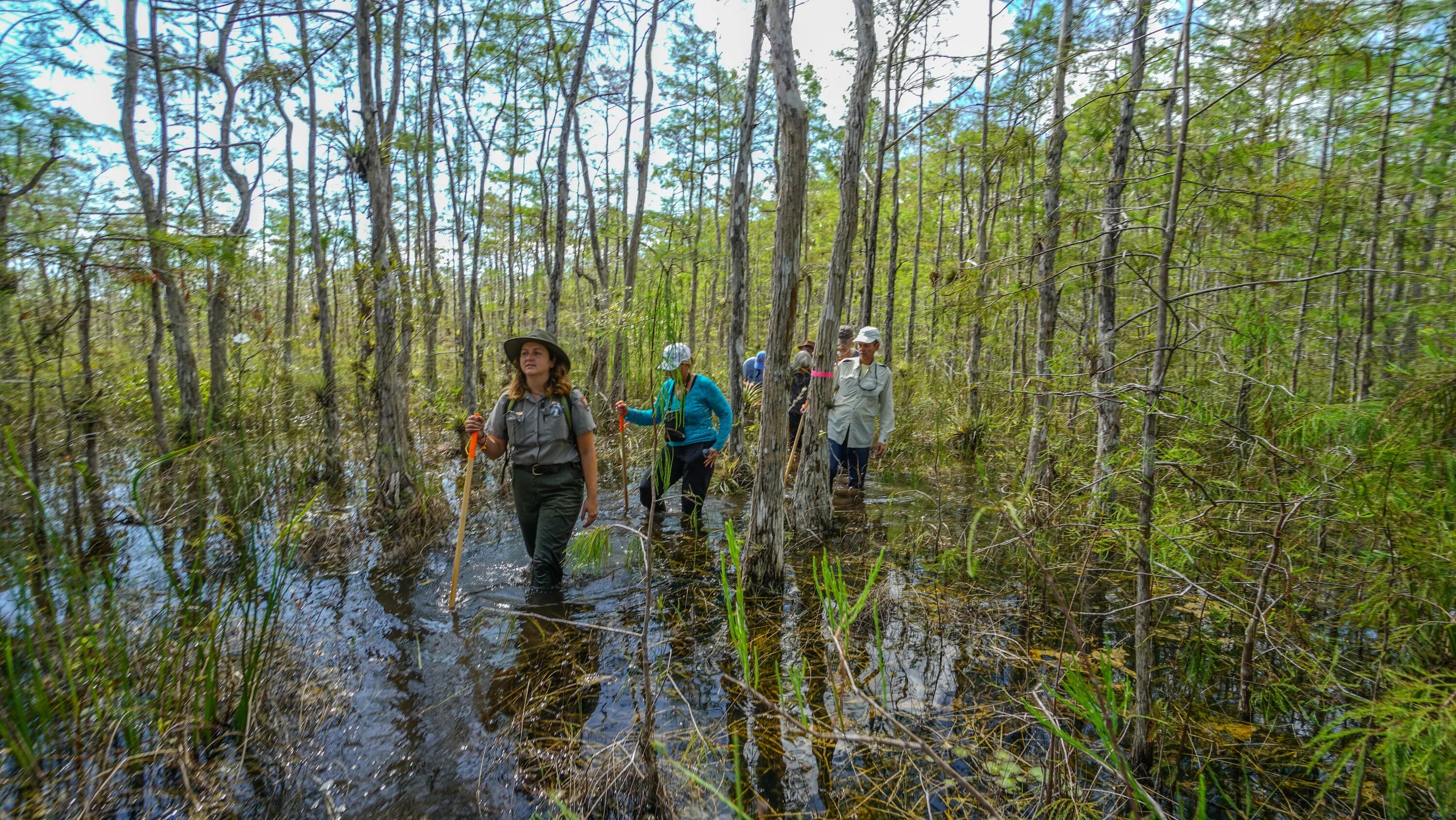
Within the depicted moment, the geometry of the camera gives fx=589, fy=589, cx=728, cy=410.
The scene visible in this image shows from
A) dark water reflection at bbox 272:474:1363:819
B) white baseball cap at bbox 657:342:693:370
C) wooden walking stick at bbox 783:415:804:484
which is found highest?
white baseball cap at bbox 657:342:693:370

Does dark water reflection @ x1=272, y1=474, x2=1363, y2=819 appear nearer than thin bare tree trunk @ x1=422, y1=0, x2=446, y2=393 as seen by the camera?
Yes

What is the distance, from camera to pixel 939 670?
3.56 meters

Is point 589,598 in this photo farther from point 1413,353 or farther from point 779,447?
point 1413,353

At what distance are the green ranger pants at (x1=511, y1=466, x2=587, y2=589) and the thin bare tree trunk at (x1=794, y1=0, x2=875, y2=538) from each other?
210 centimetres

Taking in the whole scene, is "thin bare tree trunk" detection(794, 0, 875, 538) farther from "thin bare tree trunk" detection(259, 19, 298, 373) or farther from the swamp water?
"thin bare tree trunk" detection(259, 19, 298, 373)

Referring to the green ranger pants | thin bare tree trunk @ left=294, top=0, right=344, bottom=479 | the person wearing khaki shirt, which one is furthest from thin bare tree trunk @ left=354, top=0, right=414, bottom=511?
the person wearing khaki shirt

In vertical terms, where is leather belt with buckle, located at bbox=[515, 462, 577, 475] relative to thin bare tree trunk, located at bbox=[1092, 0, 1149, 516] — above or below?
below

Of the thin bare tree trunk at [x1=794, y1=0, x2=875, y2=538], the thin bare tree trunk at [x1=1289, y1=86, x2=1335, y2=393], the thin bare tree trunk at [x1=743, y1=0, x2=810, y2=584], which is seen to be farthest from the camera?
the thin bare tree trunk at [x1=794, y1=0, x2=875, y2=538]

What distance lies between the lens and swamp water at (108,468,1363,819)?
2568 millimetres

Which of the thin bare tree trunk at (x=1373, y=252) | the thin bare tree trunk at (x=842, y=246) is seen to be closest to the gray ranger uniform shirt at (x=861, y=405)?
the thin bare tree trunk at (x=842, y=246)

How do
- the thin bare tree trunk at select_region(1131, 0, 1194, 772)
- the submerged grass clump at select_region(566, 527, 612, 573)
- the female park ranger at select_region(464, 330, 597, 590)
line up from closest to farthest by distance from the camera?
the thin bare tree trunk at select_region(1131, 0, 1194, 772), the submerged grass clump at select_region(566, 527, 612, 573), the female park ranger at select_region(464, 330, 597, 590)

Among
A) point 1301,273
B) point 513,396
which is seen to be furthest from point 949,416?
point 513,396

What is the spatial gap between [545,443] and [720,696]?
2.10m

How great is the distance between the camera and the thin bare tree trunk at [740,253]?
24.8ft
